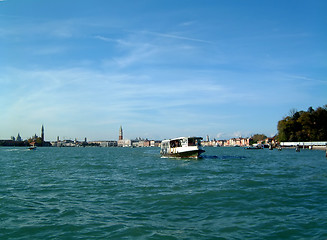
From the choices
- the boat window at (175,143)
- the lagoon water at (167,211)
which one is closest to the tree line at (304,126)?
the boat window at (175,143)

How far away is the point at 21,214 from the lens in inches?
498

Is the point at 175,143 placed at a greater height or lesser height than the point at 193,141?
lesser

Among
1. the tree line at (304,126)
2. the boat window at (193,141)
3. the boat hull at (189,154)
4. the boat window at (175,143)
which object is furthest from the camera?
the tree line at (304,126)

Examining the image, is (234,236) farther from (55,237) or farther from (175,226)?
(55,237)

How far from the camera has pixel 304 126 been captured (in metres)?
103

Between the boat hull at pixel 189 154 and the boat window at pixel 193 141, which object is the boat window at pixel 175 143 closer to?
the boat hull at pixel 189 154

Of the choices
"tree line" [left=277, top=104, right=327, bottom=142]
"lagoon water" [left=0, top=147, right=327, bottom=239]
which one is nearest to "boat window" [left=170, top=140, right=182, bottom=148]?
"lagoon water" [left=0, top=147, right=327, bottom=239]

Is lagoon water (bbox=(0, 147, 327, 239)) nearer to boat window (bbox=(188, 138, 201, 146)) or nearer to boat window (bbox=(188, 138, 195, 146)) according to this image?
boat window (bbox=(188, 138, 201, 146))

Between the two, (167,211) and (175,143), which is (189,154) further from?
(167,211)

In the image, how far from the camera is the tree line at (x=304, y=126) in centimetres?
10106

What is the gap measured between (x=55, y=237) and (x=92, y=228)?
51.1 inches

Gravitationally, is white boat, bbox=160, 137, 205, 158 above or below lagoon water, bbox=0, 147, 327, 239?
above

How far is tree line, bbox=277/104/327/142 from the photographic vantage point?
101 metres

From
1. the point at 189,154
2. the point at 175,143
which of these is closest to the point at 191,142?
→ the point at 189,154
